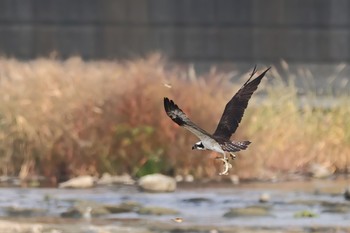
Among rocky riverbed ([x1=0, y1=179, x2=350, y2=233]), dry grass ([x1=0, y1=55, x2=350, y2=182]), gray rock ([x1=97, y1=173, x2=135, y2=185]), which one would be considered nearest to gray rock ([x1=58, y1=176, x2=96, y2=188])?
rocky riverbed ([x1=0, y1=179, x2=350, y2=233])

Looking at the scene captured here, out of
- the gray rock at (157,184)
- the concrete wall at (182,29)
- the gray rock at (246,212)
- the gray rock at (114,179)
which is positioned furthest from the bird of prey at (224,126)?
the concrete wall at (182,29)

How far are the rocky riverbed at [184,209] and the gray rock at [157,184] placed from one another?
0.12 m

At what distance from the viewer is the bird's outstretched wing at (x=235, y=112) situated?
30.3 ft

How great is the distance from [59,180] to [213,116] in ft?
6.48

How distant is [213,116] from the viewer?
17.0 m

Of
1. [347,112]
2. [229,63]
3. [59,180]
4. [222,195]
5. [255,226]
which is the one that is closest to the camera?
[255,226]

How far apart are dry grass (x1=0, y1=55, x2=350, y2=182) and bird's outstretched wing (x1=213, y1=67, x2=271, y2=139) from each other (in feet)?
23.0

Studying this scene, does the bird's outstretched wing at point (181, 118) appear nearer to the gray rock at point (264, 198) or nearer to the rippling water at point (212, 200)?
the rippling water at point (212, 200)

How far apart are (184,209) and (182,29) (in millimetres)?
10030

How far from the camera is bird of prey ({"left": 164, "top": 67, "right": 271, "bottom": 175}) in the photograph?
851cm

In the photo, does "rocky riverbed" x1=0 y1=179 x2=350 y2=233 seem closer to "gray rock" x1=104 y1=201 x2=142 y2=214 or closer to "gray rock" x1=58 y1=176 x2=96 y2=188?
"gray rock" x1=104 y1=201 x2=142 y2=214

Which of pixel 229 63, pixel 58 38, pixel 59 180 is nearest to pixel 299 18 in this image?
pixel 229 63

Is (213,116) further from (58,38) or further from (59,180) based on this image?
(58,38)

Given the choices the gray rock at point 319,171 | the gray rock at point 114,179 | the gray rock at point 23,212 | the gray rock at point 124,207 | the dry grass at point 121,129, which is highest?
the dry grass at point 121,129
